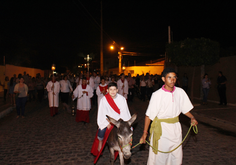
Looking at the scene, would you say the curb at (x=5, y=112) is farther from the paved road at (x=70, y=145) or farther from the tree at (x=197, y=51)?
the tree at (x=197, y=51)

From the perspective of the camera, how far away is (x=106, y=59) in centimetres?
8950

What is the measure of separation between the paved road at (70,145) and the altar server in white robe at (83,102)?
0.34 meters

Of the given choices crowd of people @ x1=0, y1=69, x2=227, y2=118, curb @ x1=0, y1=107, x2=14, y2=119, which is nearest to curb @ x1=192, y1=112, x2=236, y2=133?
crowd of people @ x1=0, y1=69, x2=227, y2=118

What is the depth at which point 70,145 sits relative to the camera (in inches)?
230

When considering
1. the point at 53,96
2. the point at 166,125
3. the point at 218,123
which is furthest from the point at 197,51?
the point at 166,125

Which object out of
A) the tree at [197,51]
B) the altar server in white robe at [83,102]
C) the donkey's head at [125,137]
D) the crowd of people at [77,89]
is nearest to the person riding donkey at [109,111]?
the donkey's head at [125,137]

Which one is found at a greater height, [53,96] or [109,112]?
[109,112]

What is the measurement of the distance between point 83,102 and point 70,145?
127 inches

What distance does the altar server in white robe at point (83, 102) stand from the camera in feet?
28.6

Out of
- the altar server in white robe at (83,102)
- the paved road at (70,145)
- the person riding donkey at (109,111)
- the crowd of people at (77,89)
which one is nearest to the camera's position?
the person riding donkey at (109,111)

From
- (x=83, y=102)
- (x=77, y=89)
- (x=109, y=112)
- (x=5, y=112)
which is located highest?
(x=77, y=89)

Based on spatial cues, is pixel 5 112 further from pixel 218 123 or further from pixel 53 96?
pixel 218 123

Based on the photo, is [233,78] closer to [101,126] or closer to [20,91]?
[101,126]

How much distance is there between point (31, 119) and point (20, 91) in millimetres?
1403
